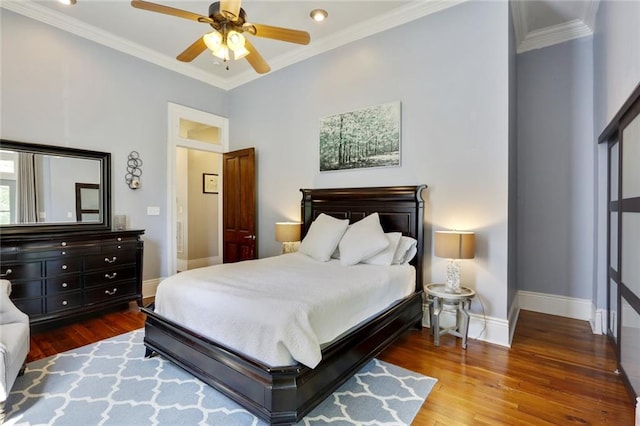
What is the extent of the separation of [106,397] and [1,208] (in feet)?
8.27

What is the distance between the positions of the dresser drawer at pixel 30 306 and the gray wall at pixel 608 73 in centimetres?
516

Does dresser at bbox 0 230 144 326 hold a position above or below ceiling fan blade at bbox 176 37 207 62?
below

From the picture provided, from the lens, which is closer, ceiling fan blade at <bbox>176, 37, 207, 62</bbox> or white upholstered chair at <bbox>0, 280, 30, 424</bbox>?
white upholstered chair at <bbox>0, 280, 30, 424</bbox>

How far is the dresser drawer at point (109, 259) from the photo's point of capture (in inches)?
138

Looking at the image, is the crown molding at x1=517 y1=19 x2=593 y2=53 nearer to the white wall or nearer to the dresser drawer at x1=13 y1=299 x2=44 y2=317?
the white wall

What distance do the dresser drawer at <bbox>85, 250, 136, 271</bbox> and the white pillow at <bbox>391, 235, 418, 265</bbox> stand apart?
3134 millimetres

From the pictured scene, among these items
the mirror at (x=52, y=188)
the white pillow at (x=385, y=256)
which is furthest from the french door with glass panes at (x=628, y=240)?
the mirror at (x=52, y=188)

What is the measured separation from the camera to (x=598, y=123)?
333 cm

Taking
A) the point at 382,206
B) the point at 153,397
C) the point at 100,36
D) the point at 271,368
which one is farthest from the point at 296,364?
the point at 100,36

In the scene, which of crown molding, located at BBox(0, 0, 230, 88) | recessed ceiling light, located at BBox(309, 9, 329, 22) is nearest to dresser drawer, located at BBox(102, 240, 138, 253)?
crown molding, located at BBox(0, 0, 230, 88)

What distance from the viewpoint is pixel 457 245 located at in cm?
284

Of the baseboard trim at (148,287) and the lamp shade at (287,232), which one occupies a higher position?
the lamp shade at (287,232)

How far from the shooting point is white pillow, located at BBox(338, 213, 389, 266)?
3086 mm

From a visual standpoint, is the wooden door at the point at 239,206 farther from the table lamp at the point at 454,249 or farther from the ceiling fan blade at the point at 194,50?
the table lamp at the point at 454,249
